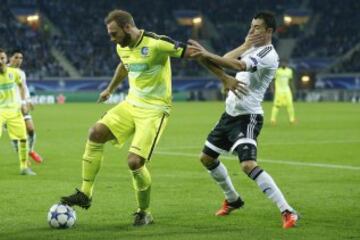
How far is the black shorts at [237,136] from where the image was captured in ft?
31.6

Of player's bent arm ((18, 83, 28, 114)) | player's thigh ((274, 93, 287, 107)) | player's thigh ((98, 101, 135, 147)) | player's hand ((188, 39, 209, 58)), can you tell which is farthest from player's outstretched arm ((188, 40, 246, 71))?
player's thigh ((274, 93, 287, 107))

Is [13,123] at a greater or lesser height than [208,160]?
lesser

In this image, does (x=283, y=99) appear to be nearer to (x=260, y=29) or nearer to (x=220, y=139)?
(x=220, y=139)

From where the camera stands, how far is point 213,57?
8.84 m

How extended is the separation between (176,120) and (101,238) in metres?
25.2

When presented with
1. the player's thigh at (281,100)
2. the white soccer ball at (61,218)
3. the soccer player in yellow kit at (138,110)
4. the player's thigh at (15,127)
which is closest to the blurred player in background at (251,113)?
the soccer player in yellow kit at (138,110)

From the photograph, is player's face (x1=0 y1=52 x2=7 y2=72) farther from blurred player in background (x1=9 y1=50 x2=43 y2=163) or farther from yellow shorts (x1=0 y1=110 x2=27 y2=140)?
blurred player in background (x1=9 y1=50 x2=43 y2=163)

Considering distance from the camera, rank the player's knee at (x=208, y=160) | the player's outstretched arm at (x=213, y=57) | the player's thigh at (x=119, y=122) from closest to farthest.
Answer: the player's outstretched arm at (x=213, y=57) → the player's thigh at (x=119, y=122) → the player's knee at (x=208, y=160)

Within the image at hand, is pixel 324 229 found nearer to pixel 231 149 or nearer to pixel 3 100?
pixel 231 149

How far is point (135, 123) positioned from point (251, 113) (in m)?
1.36

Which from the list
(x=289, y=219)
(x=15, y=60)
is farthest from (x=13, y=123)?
(x=289, y=219)

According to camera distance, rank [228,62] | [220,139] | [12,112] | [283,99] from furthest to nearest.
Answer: [283,99]
[12,112]
[220,139]
[228,62]

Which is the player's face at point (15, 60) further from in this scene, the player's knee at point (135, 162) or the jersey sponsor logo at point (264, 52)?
the jersey sponsor logo at point (264, 52)

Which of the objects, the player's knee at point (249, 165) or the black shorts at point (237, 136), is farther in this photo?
the black shorts at point (237, 136)
